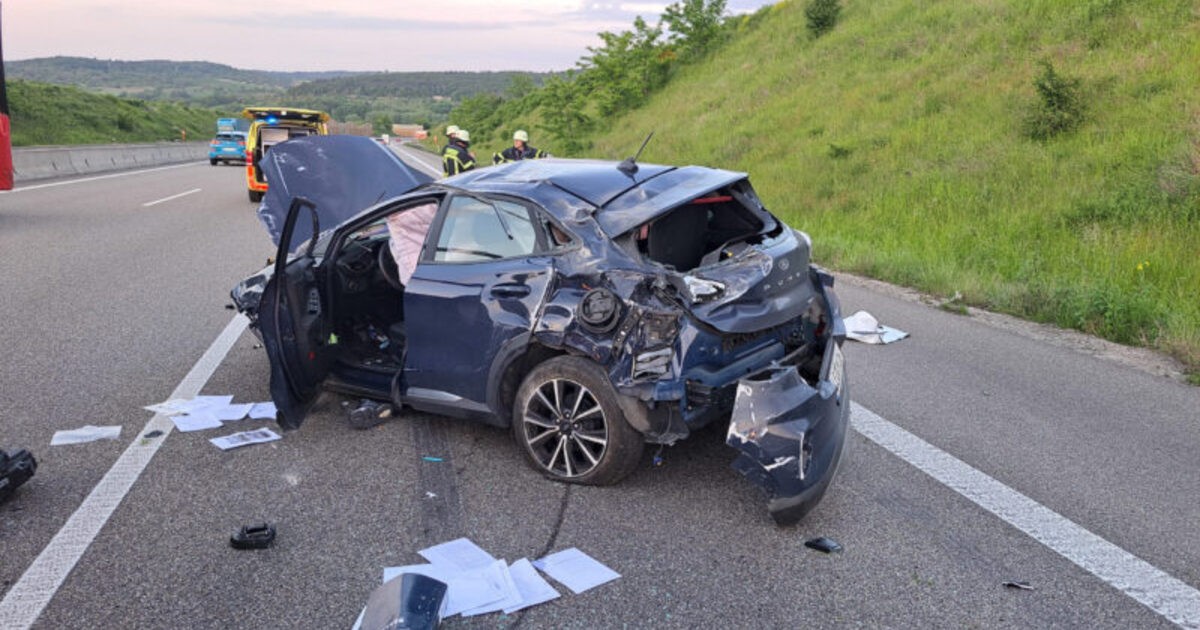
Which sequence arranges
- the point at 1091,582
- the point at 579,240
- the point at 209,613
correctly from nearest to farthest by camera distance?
the point at 209,613 → the point at 1091,582 → the point at 579,240

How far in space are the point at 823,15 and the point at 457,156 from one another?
22301mm

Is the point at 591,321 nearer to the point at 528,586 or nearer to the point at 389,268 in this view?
the point at 528,586

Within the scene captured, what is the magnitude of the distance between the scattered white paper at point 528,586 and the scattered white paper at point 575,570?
0.05 metres

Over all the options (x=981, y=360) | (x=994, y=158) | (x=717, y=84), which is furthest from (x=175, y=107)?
(x=981, y=360)

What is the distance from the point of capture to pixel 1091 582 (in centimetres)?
361

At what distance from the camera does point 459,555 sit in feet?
12.5

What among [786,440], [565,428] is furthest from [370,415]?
[786,440]

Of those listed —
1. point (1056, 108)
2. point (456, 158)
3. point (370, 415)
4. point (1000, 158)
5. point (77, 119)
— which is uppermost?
point (1056, 108)

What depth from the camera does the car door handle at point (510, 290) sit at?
185 inches

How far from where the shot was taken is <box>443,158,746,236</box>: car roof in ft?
15.3

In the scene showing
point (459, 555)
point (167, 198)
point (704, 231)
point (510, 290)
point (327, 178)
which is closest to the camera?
point (459, 555)

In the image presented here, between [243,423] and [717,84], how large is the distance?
29.8 meters

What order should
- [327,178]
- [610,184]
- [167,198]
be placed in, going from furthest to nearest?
[167,198] → [327,178] → [610,184]

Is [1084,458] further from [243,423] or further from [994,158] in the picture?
[994,158]
